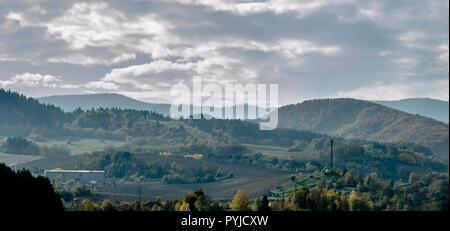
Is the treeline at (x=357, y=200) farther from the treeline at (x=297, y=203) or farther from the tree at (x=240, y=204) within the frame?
the tree at (x=240, y=204)

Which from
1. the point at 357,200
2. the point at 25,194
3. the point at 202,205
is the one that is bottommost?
the point at 357,200

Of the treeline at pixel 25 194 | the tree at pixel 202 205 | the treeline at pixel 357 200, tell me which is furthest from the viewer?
the treeline at pixel 357 200

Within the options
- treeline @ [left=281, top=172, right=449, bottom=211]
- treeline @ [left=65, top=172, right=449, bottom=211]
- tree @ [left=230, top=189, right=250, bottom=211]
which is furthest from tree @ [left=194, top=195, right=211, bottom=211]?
treeline @ [left=281, top=172, right=449, bottom=211]

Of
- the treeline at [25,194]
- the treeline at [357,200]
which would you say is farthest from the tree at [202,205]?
the treeline at [25,194]

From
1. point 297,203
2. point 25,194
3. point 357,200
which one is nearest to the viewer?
point 25,194

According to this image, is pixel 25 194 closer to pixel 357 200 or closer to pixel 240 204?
pixel 240 204

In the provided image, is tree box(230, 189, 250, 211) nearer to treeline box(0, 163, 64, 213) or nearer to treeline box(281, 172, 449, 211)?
treeline box(281, 172, 449, 211)

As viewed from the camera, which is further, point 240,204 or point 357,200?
point 357,200

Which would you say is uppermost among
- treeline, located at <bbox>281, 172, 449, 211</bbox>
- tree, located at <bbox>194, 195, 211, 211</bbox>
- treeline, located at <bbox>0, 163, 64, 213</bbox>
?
treeline, located at <bbox>0, 163, 64, 213</bbox>

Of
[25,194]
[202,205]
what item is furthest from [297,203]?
[25,194]

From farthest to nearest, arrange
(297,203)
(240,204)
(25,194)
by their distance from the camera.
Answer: (240,204), (297,203), (25,194)

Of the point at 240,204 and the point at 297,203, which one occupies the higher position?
the point at 297,203
